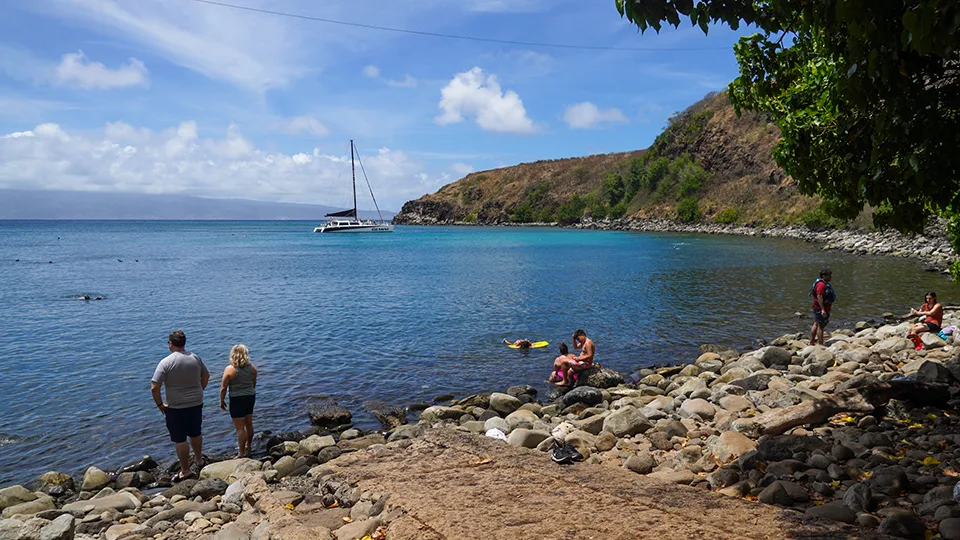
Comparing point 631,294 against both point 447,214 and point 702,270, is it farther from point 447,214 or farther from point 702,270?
point 447,214

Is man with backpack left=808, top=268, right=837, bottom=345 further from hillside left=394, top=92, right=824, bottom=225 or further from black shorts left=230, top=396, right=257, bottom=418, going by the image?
hillside left=394, top=92, right=824, bottom=225

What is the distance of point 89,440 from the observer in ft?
40.1

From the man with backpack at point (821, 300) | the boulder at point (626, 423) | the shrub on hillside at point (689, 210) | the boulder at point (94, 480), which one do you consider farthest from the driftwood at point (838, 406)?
the shrub on hillside at point (689, 210)

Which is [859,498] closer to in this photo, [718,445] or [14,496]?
[718,445]

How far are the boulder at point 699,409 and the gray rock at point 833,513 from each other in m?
4.36

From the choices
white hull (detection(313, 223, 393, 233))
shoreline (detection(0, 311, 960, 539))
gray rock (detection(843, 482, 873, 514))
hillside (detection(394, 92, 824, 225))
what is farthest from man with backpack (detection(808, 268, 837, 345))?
white hull (detection(313, 223, 393, 233))

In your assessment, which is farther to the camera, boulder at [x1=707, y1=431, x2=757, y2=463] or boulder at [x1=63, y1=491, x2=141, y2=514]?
boulder at [x1=63, y1=491, x2=141, y2=514]

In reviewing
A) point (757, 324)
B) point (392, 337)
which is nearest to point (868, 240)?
point (757, 324)

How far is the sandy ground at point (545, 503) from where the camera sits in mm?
5801

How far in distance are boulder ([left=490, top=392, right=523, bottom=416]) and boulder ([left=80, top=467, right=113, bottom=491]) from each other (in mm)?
6986

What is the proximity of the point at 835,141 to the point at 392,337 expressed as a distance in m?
16.5

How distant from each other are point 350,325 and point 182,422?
14.1m

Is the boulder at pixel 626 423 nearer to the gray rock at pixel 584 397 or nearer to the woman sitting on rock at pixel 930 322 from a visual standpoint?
the gray rock at pixel 584 397

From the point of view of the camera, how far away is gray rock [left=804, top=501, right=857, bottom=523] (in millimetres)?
5816
